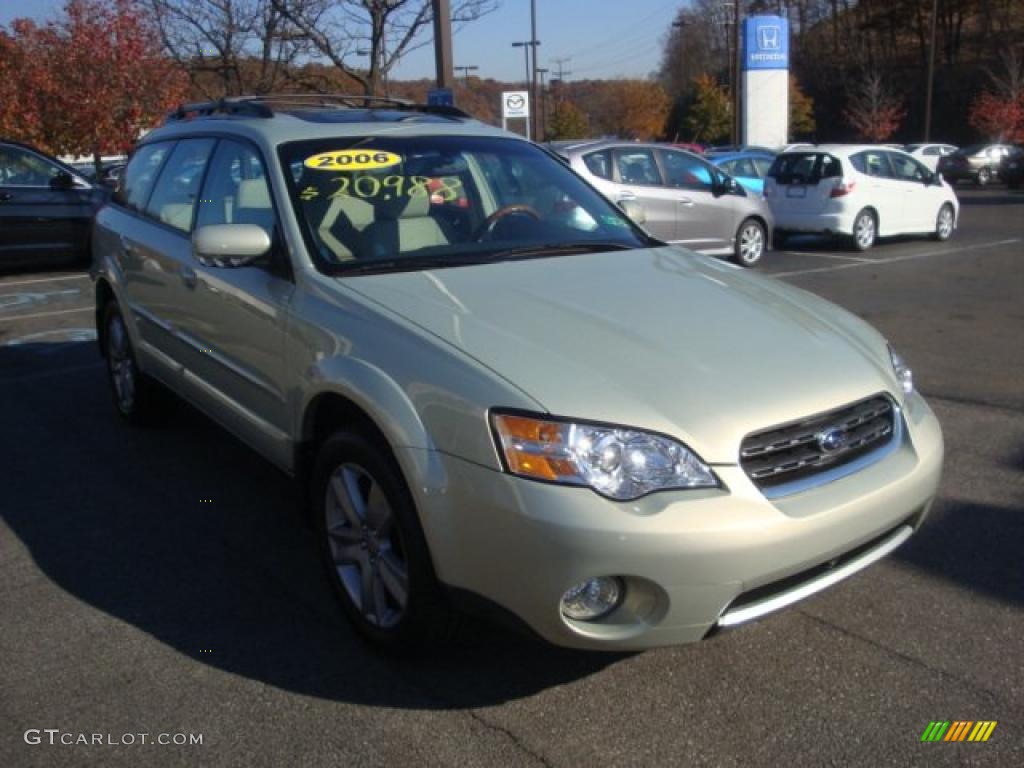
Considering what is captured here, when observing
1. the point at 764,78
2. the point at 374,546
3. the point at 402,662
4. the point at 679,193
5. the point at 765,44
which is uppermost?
the point at 765,44

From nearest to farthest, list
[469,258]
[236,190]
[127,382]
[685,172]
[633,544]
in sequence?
Answer: [633,544]
[469,258]
[236,190]
[127,382]
[685,172]

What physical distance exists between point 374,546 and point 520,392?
2.60 ft

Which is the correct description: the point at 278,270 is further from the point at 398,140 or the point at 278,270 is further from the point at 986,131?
the point at 986,131

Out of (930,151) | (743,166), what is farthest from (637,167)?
(930,151)

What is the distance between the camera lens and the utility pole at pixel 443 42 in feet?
39.0

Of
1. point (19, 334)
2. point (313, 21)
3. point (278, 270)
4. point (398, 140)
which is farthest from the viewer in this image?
point (313, 21)

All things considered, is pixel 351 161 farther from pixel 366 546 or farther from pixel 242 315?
pixel 366 546

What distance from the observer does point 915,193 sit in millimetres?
14852

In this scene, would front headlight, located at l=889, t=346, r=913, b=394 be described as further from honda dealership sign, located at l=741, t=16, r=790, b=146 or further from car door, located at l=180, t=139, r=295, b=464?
honda dealership sign, located at l=741, t=16, r=790, b=146

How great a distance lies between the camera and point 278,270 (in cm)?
364

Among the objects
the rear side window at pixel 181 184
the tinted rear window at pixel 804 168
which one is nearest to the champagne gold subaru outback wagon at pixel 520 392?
the rear side window at pixel 181 184

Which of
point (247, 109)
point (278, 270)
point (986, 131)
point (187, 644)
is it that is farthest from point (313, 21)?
point (986, 131)

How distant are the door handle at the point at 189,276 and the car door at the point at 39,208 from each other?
8.89m

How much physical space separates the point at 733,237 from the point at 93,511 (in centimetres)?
975
